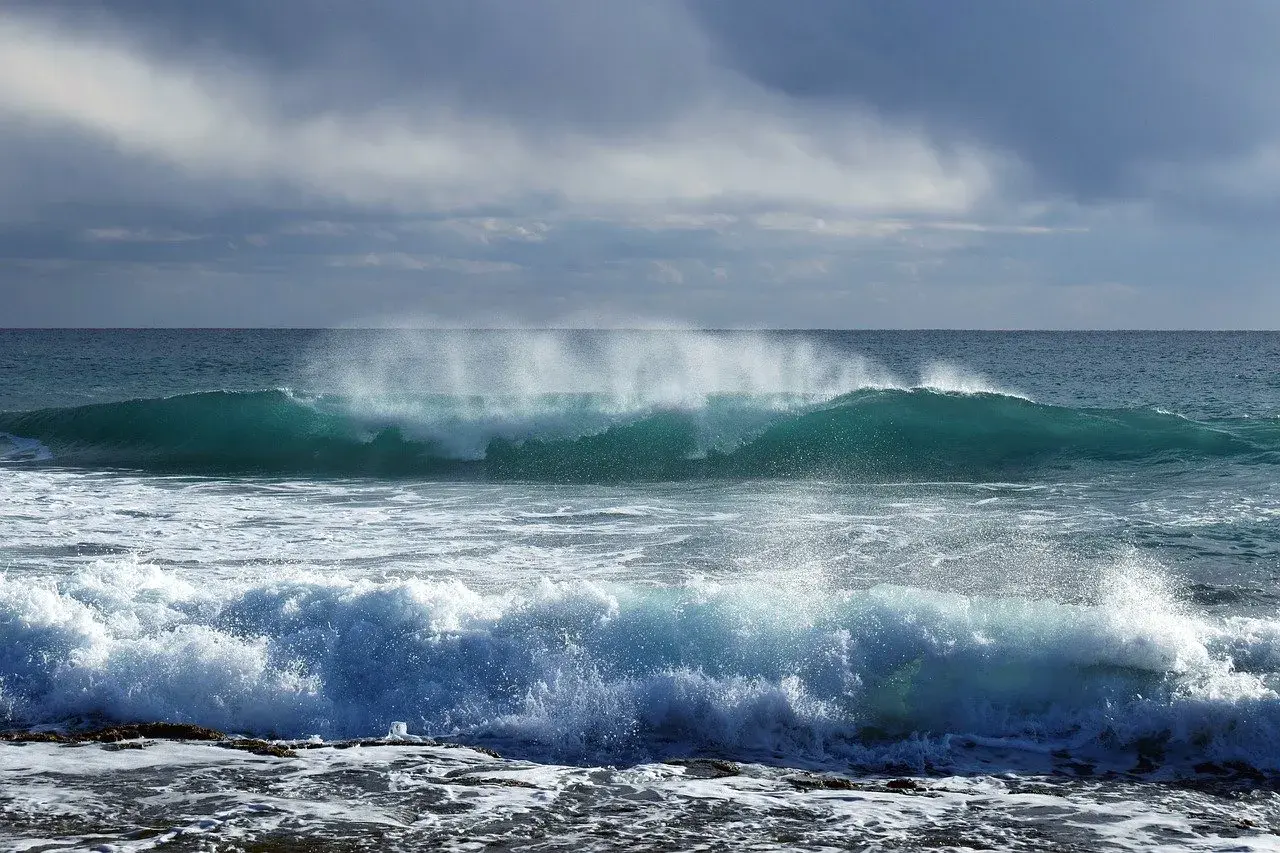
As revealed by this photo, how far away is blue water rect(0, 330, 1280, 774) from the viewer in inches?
258

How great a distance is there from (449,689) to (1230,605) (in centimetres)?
618

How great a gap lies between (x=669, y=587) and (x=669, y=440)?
1073 cm

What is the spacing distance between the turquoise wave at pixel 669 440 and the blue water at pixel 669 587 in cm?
11

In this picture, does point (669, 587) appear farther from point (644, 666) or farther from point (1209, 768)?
point (1209, 768)

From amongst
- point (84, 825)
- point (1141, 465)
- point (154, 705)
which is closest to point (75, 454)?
point (154, 705)

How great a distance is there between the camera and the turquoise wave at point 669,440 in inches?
701

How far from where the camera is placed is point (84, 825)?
454 cm

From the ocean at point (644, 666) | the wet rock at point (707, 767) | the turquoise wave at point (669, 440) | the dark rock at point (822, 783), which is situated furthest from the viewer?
the turquoise wave at point (669, 440)

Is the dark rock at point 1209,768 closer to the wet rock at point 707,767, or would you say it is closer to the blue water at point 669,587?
the blue water at point 669,587

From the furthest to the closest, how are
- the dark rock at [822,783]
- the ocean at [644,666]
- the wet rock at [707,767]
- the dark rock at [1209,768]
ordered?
the dark rock at [1209,768], the wet rock at [707,767], the dark rock at [822,783], the ocean at [644,666]

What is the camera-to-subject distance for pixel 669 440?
19.2 meters

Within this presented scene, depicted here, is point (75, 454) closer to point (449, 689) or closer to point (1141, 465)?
point (449, 689)

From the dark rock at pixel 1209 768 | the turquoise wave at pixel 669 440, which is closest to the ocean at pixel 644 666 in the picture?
the dark rock at pixel 1209 768

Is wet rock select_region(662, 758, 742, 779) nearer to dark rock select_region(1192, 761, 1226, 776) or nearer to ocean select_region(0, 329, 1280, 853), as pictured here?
ocean select_region(0, 329, 1280, 853)
